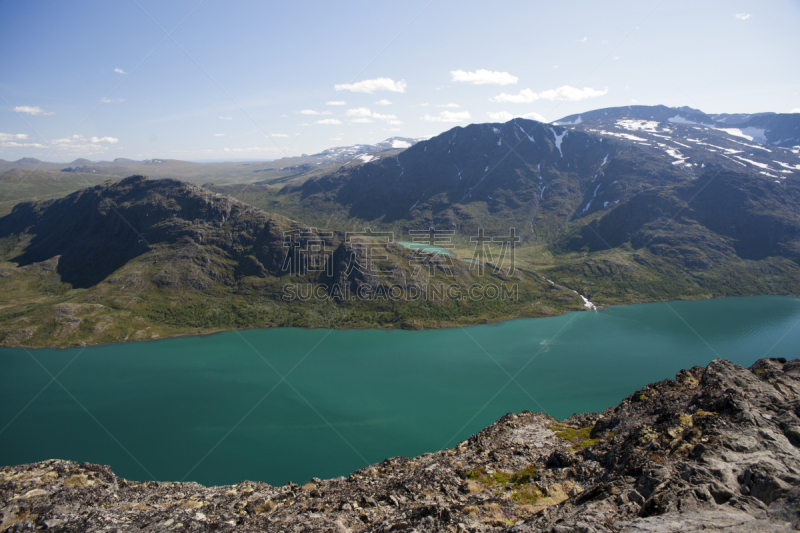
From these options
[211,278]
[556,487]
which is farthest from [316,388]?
[211,278]

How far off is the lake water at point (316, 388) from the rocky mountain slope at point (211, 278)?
14.8m

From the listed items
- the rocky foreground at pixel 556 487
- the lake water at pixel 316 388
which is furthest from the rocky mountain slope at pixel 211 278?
the rocky foreground at pixel 556 487

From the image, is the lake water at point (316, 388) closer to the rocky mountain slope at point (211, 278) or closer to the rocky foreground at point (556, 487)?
the rocky mountain slope at point (211, 278)

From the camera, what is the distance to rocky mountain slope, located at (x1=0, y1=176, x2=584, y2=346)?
130 m

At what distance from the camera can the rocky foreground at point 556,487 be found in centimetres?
1519

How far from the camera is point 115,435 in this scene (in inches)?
2635

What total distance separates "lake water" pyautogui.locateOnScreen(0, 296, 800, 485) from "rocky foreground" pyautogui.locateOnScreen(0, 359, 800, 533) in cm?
3527

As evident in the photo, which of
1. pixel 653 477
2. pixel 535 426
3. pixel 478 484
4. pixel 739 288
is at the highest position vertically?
pixel 653 477

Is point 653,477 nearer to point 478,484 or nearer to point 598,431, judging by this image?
point 478,484

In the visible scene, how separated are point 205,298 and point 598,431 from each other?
14926 cm

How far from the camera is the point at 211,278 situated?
153875 mm

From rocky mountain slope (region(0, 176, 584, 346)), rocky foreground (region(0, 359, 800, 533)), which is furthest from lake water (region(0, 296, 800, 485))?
rocky foreground (region(0, 359, 800, 533))

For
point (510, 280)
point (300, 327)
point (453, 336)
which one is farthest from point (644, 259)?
point (300, 327)

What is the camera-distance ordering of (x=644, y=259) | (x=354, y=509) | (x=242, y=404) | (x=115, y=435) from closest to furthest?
(x=354, y=509), (x=115, y=435), (x=242, y=404), (x=644, y=259)
